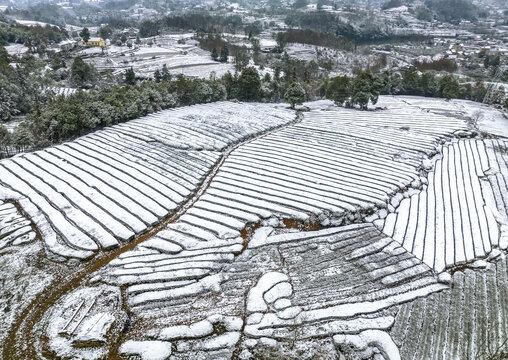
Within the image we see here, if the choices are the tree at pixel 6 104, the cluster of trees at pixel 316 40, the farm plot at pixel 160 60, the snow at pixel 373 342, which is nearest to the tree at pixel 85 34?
the farm plot at pixel 160 60

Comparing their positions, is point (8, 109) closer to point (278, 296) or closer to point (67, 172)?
point (67, 172)

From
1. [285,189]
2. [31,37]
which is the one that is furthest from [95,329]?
[31,37]

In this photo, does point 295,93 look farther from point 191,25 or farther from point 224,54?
point 191,25

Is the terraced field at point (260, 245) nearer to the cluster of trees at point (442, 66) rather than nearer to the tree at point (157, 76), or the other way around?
the tree at point (157, 76)

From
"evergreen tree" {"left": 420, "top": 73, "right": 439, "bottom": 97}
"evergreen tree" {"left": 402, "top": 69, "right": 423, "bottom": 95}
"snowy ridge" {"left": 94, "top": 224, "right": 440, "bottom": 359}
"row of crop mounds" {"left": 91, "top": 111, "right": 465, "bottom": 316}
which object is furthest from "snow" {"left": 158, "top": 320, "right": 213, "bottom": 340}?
"evergreen tree" {"left": 420, "top": 73, "right": 439, "bottom": 97}

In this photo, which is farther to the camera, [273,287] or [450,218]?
[450,218]

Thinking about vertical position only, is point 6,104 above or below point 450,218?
above
